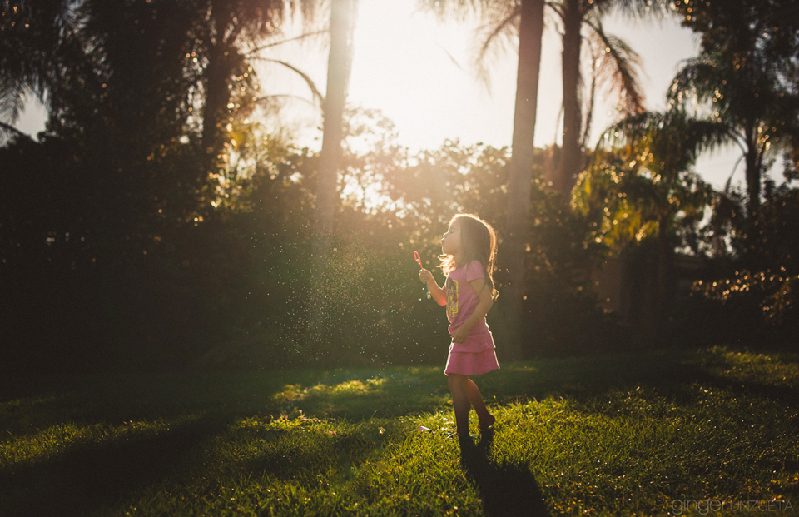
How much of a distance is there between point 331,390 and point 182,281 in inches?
182

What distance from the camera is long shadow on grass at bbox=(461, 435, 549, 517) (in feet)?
8.88

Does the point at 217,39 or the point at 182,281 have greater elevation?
the point at 217,39

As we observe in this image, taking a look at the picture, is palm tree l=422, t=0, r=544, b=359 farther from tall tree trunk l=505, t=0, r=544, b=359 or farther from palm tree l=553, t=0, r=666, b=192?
palm tree l=553, t=0, r=666, b=192

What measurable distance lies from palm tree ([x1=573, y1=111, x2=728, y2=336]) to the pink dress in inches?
380

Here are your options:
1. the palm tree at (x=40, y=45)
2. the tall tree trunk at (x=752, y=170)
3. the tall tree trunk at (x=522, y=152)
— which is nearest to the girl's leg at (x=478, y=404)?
the tall tree trunk at (x=522, y=152)

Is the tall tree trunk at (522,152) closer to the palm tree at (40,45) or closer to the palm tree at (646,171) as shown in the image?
the palm tree at (646,171)

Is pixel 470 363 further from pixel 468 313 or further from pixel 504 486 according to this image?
pixel 504 486

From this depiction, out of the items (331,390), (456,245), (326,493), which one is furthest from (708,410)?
(331,390)

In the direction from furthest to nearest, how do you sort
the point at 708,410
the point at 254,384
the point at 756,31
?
the point at 756,31 → the point at 254,384 → the point at 708,410

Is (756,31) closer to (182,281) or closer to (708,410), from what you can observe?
(708,410)

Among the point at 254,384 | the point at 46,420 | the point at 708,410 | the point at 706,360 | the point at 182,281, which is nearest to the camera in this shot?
the point at 708,410

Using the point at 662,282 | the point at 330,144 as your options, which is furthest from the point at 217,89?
the point at 662,282

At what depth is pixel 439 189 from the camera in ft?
Answer: 47.3

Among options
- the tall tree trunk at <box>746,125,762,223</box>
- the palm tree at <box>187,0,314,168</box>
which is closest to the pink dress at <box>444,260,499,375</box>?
the palm tree at <box>187,0,314,168</box>
